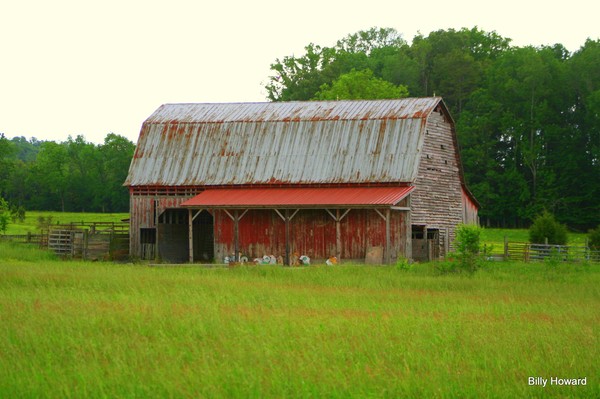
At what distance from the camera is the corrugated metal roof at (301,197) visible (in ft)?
128

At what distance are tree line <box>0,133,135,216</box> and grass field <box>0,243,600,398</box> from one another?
8077 cm

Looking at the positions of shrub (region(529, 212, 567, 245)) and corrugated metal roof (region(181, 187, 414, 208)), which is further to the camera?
shrub (region(529, 212, 567, 245))

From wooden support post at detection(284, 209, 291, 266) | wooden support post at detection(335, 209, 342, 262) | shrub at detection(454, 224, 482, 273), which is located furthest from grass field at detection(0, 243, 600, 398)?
wooden support post at detection(284, 209, 291, 266)

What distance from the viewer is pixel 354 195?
40344 mm

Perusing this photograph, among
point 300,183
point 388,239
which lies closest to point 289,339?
point 388,239

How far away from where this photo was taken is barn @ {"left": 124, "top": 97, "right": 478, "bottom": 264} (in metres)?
40.8

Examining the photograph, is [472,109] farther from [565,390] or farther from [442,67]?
[565,390]

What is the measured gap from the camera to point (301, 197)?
4088 centimetres

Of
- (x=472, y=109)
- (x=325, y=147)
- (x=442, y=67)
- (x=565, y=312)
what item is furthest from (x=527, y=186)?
(x=565, y=312)

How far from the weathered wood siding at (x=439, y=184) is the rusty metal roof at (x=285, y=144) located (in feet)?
3.70

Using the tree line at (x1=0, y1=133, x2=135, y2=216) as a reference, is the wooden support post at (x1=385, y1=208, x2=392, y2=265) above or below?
below

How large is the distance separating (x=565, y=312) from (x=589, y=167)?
54133 mm

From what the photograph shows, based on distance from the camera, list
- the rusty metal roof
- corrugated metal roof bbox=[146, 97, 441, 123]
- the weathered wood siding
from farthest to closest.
Result: 1. corrugated metal roof bbox=[146, 97, 441, 123]
2. the weathered wood siding
3. the rusty metal roof

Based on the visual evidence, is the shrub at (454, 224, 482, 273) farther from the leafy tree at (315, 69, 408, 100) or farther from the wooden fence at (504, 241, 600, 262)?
the leafy tree at (315, 69, 408, 100)
